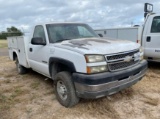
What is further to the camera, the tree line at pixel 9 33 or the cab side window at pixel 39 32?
the tree line at pixel 9 33

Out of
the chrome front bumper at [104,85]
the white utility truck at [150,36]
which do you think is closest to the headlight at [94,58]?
the chrome front bumper at [104,85]

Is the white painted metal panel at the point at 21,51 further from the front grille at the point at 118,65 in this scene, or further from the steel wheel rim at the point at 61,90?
the front grille at the point at 118,65

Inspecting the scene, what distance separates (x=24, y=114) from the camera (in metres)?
3.78

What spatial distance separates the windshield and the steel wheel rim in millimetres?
1038

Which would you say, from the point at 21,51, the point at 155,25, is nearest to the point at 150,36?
the point at 155,25

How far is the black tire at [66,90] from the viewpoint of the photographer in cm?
362

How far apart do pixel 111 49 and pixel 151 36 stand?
3641 mm

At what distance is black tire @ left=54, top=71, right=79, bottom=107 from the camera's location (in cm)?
362

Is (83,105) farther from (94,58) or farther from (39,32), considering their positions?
(39,32)

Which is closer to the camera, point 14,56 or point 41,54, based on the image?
point 41,54

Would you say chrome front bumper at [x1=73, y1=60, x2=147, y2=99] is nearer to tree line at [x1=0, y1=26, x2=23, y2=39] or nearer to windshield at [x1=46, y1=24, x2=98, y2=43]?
windshield at [x1=46, y1=24, x2=98, y2=43]

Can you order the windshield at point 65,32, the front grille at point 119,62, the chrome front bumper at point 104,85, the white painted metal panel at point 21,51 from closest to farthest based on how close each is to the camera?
the chrome front bumper at point 104,85
the front grille at point 119,62
the windshield at point 65,32
the white painted metal panel at point 21,51

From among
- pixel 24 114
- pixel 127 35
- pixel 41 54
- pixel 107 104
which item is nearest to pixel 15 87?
pixel 41 54

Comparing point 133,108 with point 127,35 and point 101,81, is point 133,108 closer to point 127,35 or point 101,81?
point 101,81
